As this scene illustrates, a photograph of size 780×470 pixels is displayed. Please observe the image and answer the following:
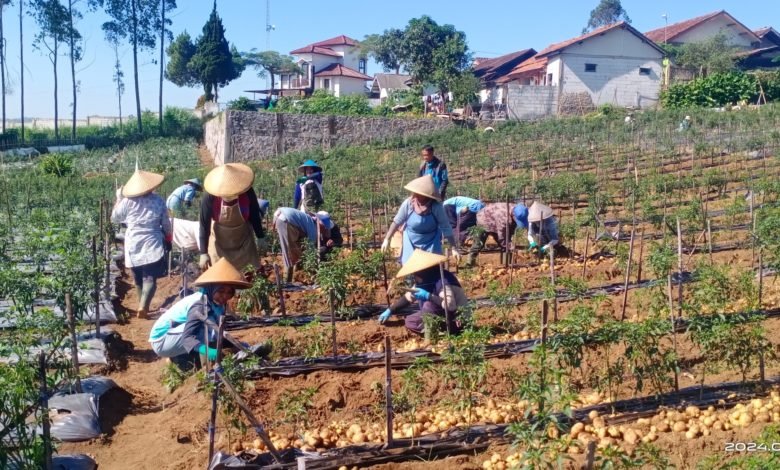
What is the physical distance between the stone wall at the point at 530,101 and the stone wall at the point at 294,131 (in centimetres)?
370

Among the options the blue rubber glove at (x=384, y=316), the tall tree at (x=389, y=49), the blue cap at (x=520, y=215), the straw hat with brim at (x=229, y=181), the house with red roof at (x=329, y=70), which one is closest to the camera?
the straw hat with brim at (x=229, y=181)

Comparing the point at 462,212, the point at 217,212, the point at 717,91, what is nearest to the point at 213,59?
the point at 717,91

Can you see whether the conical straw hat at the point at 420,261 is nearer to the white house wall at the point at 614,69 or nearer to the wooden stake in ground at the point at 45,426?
the wooden stake in ground at the point at 45,426

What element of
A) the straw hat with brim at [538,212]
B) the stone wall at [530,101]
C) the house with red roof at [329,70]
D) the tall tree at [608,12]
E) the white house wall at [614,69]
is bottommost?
the straw hat with brim at [538,212]

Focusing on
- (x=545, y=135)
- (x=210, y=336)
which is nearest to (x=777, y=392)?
(x=210, y=336)

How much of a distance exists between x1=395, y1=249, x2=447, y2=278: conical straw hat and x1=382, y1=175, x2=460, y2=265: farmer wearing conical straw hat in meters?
0.48

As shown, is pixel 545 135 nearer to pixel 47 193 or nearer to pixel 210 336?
pixel 47 193

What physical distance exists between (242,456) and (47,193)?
12.6m

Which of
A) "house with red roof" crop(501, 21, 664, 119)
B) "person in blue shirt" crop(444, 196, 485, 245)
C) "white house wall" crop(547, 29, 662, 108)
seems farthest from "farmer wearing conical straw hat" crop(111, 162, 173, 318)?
"white house wall" crop(547, 29, 662, 108)

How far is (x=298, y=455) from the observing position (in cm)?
398

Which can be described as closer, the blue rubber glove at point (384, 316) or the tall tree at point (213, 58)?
the blue rubber glove at point (384, 316)

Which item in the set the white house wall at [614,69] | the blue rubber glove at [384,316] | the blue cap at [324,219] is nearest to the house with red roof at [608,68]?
the white house wall at [614,69]

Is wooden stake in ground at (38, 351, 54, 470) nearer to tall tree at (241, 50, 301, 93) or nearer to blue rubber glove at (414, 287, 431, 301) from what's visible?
blue rubber glove at (414, 287, 431, 301)

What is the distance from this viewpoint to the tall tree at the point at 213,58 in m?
39.0
